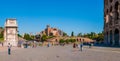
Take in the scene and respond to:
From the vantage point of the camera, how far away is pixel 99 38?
13875 centimetres

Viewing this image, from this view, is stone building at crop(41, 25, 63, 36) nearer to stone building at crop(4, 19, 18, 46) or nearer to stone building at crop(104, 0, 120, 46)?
stone building at crop(104, 0, 120, 46)

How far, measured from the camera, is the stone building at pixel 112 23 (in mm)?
59388

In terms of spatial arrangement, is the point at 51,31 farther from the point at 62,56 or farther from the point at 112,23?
the point at 62,56

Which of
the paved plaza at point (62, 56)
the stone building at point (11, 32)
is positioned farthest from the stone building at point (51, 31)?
the paved plaza at point (62, 56)

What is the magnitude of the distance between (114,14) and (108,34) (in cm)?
647

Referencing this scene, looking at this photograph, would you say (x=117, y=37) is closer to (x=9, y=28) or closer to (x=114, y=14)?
(x=114, y=14)

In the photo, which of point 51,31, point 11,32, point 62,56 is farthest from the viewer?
point 51,31

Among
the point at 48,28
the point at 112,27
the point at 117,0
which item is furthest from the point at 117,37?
the point at 48,28

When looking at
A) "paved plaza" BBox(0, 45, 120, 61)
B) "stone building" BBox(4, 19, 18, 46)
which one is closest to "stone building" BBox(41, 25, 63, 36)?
"stone building" BBox(4, 19, 18, 46)

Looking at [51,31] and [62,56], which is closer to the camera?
[62,56]

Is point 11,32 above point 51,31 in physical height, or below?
below

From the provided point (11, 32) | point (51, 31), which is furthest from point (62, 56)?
point (51, 31)

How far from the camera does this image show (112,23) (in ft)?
204

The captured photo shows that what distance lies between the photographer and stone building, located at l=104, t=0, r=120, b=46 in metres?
59.4
